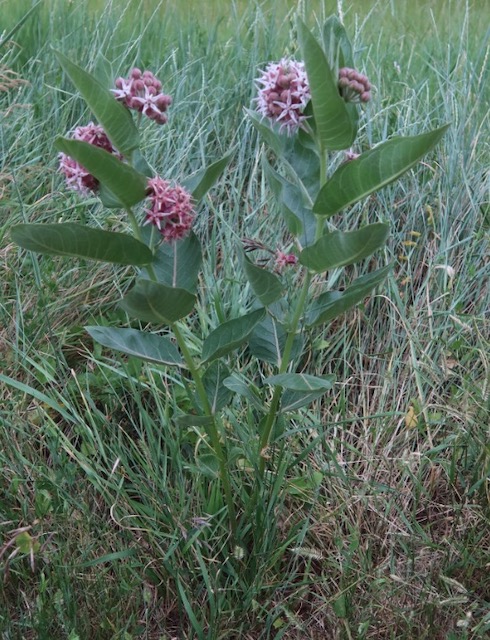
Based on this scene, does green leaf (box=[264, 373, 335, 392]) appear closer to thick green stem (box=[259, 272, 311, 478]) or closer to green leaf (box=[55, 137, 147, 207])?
thick green stem (box=[259, 272, 311, 478])

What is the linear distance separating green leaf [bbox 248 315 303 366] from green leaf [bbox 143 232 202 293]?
0.86 feet

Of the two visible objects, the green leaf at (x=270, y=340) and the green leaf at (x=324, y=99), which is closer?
the green leaf at (x=324, y=99)

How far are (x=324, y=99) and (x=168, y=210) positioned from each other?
35 cm

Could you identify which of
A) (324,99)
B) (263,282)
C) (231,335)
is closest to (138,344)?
(231,335)

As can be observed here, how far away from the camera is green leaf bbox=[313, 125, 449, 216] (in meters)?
1.49

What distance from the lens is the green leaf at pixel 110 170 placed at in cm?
139

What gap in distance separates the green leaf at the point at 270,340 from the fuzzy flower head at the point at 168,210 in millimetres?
439

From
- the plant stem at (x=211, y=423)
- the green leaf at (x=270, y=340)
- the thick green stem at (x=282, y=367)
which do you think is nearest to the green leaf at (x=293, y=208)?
the thick green stem at (x=282, y=367)

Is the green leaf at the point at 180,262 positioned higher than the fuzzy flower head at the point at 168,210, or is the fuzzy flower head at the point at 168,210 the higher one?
the fuzzy flower head at the point at 168,210

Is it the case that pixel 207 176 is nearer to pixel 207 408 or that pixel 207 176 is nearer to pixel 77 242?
pixel 77 242

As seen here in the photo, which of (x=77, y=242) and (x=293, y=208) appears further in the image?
(x=293, y=208)

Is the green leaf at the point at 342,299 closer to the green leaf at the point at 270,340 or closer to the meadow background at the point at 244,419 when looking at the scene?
the green leaf at the point at 270,340

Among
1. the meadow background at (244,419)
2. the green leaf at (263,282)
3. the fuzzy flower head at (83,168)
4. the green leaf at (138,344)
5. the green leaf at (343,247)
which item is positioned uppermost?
the fuzzy flower head at (83,168)

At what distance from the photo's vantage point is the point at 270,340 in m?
1.92
